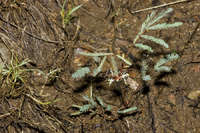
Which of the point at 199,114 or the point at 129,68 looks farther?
the point at 129,68

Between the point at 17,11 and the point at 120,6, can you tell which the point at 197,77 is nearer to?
the point at 120,6

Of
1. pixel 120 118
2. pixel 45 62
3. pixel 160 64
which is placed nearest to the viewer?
pixel 160 64

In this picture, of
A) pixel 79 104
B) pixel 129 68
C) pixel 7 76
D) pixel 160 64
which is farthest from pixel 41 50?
pixel 160 64

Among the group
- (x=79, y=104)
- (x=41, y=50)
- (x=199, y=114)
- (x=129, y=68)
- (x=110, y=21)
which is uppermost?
(x=110, y=21)

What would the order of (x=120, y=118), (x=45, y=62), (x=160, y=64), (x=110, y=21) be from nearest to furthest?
(x=160, y=64) < (x=120, y=118) < (x=45, y=62) < (x=110, y=21)

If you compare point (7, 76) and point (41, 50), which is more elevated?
point (41, 50)

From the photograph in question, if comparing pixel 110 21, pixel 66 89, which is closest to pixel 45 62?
pixel 66 89

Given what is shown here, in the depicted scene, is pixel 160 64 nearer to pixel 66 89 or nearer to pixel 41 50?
pixel 66 89
